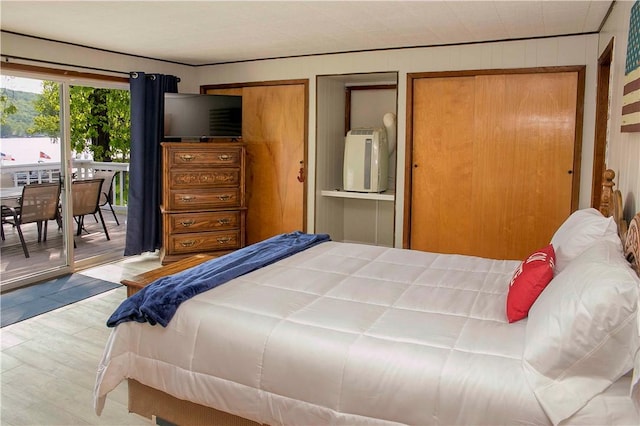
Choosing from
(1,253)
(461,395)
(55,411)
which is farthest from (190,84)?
(461,395)

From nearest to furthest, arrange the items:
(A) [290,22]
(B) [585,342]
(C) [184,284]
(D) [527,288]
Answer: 1. (B) [585,342]
2. (D) [527,288]
3. (C) [184,284]
4. (A) [290,22]

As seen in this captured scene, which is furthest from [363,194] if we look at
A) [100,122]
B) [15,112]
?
[100,122]

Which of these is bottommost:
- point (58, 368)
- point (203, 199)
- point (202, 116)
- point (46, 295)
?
point (58, 368)

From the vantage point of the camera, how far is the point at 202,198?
17.8 feet

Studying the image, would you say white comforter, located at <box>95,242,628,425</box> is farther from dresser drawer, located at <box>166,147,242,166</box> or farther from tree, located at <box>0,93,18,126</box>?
tree, located at <box>0,93,18,126</box>

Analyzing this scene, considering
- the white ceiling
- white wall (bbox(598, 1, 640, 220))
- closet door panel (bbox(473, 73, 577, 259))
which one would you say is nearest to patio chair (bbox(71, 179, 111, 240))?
the white ceiling

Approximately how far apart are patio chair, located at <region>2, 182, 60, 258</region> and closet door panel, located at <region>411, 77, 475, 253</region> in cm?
354

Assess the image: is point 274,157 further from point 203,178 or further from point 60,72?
point 60,72

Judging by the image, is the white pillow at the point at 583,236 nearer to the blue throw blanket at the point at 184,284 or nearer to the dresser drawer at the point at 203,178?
the blue throw blanket at the point at 184,284

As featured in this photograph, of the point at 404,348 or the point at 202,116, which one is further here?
the point at 202,116

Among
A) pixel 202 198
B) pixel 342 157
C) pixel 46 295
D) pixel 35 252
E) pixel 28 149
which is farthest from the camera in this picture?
pixel 342 157

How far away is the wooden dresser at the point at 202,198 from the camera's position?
17.3 ft

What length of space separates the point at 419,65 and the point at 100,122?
14.8ft

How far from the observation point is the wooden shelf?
5355 mm
